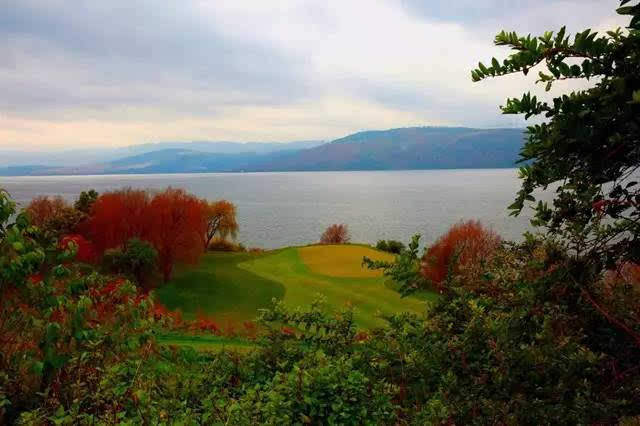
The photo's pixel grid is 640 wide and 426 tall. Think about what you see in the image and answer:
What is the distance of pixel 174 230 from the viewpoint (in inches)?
1521

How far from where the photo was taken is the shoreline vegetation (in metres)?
3.04

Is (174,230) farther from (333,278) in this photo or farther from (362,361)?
(362,361)

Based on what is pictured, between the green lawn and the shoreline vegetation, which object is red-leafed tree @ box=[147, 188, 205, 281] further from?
the shoreline vegetation

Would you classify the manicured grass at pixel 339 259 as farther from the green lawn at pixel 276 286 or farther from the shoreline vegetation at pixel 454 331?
the shoreline vegetation at pixel 454 331

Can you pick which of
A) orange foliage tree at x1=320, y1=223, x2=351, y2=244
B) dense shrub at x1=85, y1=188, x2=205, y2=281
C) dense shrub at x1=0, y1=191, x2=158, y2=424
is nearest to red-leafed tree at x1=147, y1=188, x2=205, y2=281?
dense shrub at x1=85, y1=188, x2=205, y2=281

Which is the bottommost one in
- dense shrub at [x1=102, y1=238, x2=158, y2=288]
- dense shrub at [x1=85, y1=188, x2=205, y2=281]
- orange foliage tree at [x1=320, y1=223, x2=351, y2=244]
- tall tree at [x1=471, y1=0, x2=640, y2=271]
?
orange foliage tree at [x1=320, y1=223, x2=351, y2=244]

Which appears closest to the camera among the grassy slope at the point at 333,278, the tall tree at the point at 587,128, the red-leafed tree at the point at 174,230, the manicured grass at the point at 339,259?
the tall tree at the point at 587,128

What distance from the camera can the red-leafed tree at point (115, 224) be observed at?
3778cm

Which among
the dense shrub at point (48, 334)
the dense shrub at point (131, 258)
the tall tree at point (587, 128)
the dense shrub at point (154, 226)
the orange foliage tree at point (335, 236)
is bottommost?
the orange foliage tree at point (335, 236)

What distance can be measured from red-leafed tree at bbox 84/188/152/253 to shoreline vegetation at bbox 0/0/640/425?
93.1 feet

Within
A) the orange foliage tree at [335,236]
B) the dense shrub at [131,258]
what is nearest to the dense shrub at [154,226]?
the dense shrub at [131,258]

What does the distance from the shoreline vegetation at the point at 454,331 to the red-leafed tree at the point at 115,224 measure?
28.4m

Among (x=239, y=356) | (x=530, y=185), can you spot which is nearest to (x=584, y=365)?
(x=530, y=185)

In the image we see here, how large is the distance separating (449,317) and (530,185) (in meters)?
2.77
